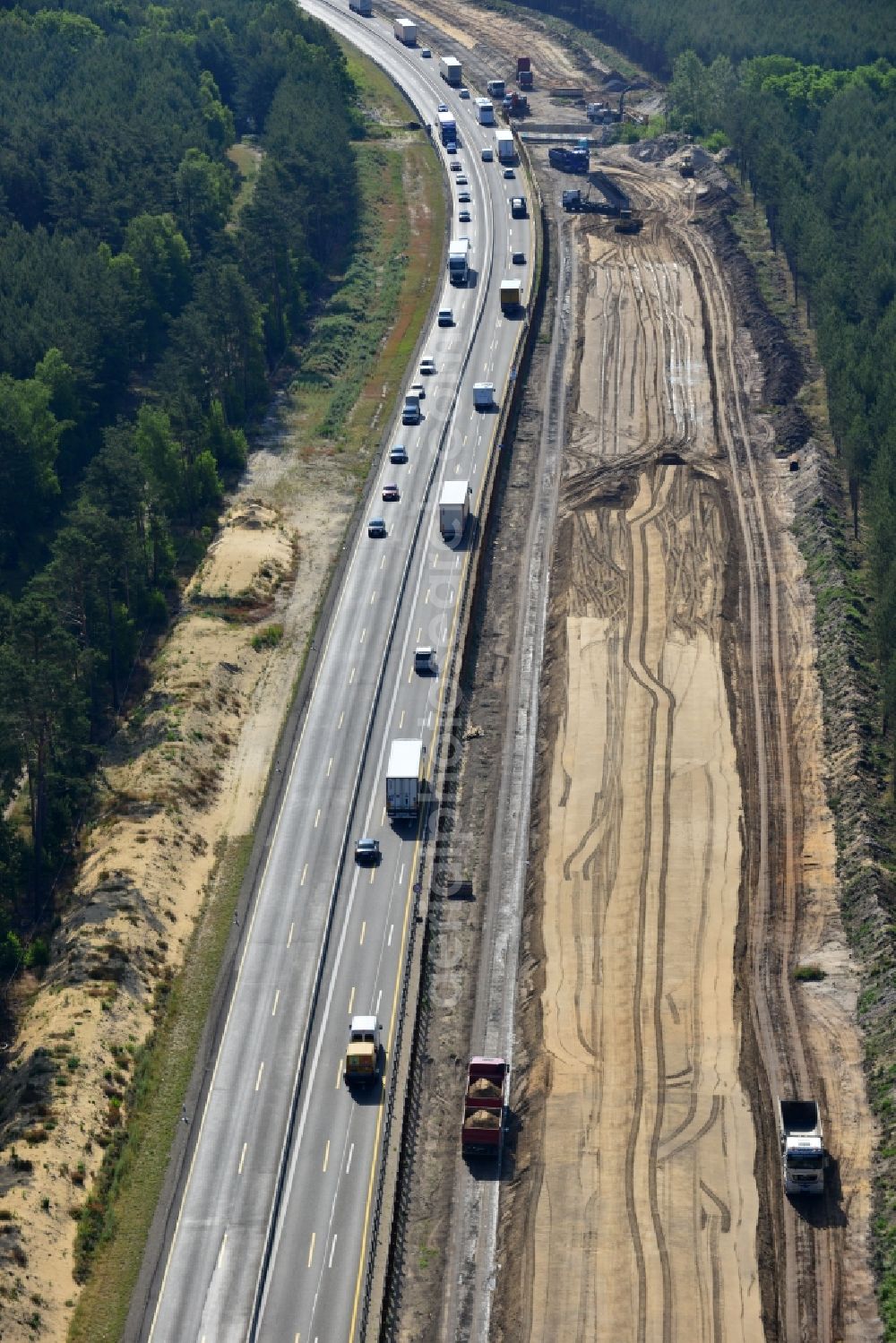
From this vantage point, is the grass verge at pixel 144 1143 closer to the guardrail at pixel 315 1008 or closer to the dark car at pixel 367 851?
the guardrail at pixel 315 1008

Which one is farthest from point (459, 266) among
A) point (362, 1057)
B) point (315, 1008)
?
point (362, 1057)

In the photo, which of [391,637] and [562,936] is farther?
[391,637]

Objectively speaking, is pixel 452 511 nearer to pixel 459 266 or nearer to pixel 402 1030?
Answer: pixel 402 1030

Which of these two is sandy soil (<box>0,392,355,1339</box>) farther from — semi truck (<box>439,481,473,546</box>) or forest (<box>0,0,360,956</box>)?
semi truck (<box>439,481,473,546</box>)

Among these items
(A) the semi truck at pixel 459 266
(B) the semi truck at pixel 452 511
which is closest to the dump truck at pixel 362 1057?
(B) the semi truck at pixel 452 511

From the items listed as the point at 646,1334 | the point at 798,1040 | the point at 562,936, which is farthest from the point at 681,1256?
the point at 562,936

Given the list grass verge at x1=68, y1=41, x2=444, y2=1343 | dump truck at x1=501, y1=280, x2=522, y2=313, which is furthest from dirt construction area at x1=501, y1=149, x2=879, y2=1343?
dump truck at x1=501, y1=280, x2=522, y2=313

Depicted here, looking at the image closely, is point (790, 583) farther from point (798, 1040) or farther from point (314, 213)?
point (314, 213)

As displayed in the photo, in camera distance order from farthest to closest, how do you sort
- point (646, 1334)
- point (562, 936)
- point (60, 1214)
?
point (562, 936) → point (60, 1214) → point (646, 1334)
